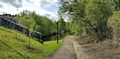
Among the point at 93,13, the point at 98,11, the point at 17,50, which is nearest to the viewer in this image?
the point at 17,50

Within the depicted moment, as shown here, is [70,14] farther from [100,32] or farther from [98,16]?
[98,16]

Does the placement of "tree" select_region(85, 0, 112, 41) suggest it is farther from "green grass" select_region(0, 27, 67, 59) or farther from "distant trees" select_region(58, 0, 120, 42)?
"green grass" select_region(0, 27, 67, 59)

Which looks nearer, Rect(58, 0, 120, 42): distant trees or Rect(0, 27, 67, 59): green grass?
Rect(0, 27, 67, 59): green grass

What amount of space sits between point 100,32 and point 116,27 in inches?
441

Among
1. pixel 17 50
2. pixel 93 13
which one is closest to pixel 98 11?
pixel 93 13

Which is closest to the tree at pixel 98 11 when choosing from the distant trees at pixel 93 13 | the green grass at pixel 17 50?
the distant trees at pixel 93 13

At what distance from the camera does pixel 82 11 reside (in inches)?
1249

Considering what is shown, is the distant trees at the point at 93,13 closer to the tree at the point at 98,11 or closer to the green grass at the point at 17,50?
the tree at the point at 98,11

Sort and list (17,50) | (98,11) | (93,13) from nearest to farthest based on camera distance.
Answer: (17,50) < (98,11) < (93,13)

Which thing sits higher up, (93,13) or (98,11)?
(98,11)

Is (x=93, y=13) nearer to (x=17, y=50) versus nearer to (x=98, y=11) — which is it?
(x=98, y=11)

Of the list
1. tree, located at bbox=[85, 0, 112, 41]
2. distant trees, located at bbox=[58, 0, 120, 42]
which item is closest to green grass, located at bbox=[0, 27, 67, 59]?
distant trees, located at bbox=[58, 0, 120, 42]

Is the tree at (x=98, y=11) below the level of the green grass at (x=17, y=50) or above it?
above

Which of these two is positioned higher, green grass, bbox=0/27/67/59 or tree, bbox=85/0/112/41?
tree, bbox=85/0/112/41
